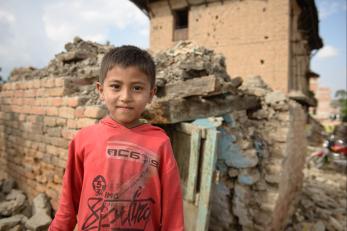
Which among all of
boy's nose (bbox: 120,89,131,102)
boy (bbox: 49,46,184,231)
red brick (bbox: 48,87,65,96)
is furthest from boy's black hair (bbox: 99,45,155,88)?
red brick (bbox: 48,87,65,96)

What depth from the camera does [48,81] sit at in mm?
3115

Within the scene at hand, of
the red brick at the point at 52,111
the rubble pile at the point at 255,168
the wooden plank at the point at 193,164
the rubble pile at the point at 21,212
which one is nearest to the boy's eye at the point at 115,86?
the wooden plank at the point at 193,164

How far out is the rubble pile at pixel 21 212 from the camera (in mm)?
2562

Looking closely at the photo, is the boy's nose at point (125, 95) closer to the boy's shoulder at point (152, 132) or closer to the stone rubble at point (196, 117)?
the boy's shoulder at point (152, 132)

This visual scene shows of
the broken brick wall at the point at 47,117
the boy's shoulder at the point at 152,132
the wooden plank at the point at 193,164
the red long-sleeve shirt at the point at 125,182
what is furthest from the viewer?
the broken brick wall at the point at 47,117

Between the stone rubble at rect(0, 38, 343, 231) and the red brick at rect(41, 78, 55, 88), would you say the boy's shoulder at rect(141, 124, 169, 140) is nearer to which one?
the stone rubble at rect(0, 38, 343, 231)

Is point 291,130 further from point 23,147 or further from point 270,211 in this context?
point 23,147

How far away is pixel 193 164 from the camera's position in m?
2.45

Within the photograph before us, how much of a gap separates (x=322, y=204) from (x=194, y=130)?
16.0 ft

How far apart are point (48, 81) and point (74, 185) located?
2.22 meters

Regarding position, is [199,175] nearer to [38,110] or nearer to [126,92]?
[126,92]

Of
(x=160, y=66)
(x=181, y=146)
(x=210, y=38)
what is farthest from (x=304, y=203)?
(x=210, y=38)

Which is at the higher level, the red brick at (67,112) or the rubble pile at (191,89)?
the rubble pile at (191,89)

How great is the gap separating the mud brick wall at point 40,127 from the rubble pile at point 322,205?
4.09 m
